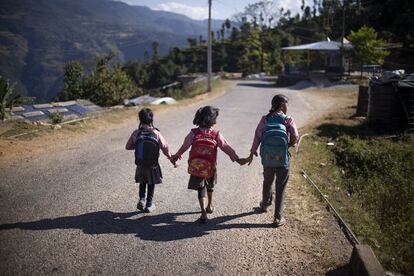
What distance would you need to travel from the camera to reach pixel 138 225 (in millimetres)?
5199

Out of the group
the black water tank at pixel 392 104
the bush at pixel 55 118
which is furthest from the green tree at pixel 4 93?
the black water tank at pixel 392 104

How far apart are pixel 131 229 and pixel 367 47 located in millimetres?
28682

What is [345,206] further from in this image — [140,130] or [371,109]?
[371,109]

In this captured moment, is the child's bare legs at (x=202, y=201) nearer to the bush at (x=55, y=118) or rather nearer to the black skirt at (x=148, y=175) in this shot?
the black skirt at (x=148, y=175)

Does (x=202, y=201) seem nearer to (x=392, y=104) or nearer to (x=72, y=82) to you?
(x=392, y=104)

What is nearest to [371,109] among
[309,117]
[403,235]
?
[309,117]

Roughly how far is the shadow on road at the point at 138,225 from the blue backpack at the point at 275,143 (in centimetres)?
94

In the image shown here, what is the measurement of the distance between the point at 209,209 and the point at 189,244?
1024mm

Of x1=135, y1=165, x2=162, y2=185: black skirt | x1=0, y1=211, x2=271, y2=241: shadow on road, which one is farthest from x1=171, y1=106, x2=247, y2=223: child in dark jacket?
x1=135, y1=165, x2=162, y2=185: black skirt

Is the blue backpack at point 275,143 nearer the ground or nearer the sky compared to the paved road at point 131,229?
nearer the sky

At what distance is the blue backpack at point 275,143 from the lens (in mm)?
5031

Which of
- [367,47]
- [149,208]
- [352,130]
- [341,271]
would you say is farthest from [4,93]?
[367,47]

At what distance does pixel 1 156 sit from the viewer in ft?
28.3

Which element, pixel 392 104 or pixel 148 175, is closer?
pixel 148 175
